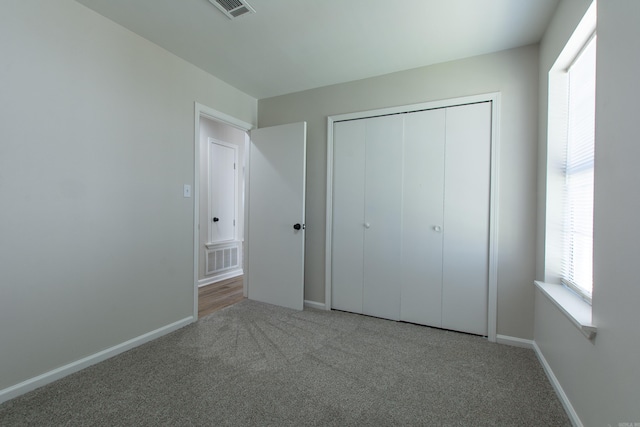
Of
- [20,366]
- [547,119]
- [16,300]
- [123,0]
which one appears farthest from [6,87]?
[547,119]

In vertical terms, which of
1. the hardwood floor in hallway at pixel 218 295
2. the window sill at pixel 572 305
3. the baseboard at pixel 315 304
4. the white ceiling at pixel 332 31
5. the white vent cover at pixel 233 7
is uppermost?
the white ceiling at pixel 332 31

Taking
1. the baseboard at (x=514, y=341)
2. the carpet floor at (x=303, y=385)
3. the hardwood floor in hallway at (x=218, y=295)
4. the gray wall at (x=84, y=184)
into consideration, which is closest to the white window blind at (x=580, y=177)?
the baseboard at (x=514, y=341)

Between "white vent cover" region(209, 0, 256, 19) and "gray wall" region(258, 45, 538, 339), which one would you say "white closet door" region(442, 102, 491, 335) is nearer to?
"gray wall" region(258, 45, 538, 339)

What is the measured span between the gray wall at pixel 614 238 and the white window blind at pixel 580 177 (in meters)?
0.39

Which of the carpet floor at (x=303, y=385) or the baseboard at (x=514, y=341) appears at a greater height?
the baseboard at (x=514, y=341)

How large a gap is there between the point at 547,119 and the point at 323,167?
1993 mm

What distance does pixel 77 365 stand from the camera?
6.25ft

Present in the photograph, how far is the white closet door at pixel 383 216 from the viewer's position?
109 inches

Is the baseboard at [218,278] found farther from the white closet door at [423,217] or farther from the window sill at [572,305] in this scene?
Answer: the window sill at [572,305]

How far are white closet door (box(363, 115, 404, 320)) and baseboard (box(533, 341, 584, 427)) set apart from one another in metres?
1.14

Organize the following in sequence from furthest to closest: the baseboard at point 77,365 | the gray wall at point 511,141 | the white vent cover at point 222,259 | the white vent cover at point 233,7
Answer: the white vent cover at point 222,259
the gray wall at point 511,141
the white vent cover at point 233,7
the baseboard at point 77,365

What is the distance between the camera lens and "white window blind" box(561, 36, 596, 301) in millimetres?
1645

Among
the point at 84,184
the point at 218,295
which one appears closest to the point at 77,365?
the point at 84,184

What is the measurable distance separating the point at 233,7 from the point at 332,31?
74cm
